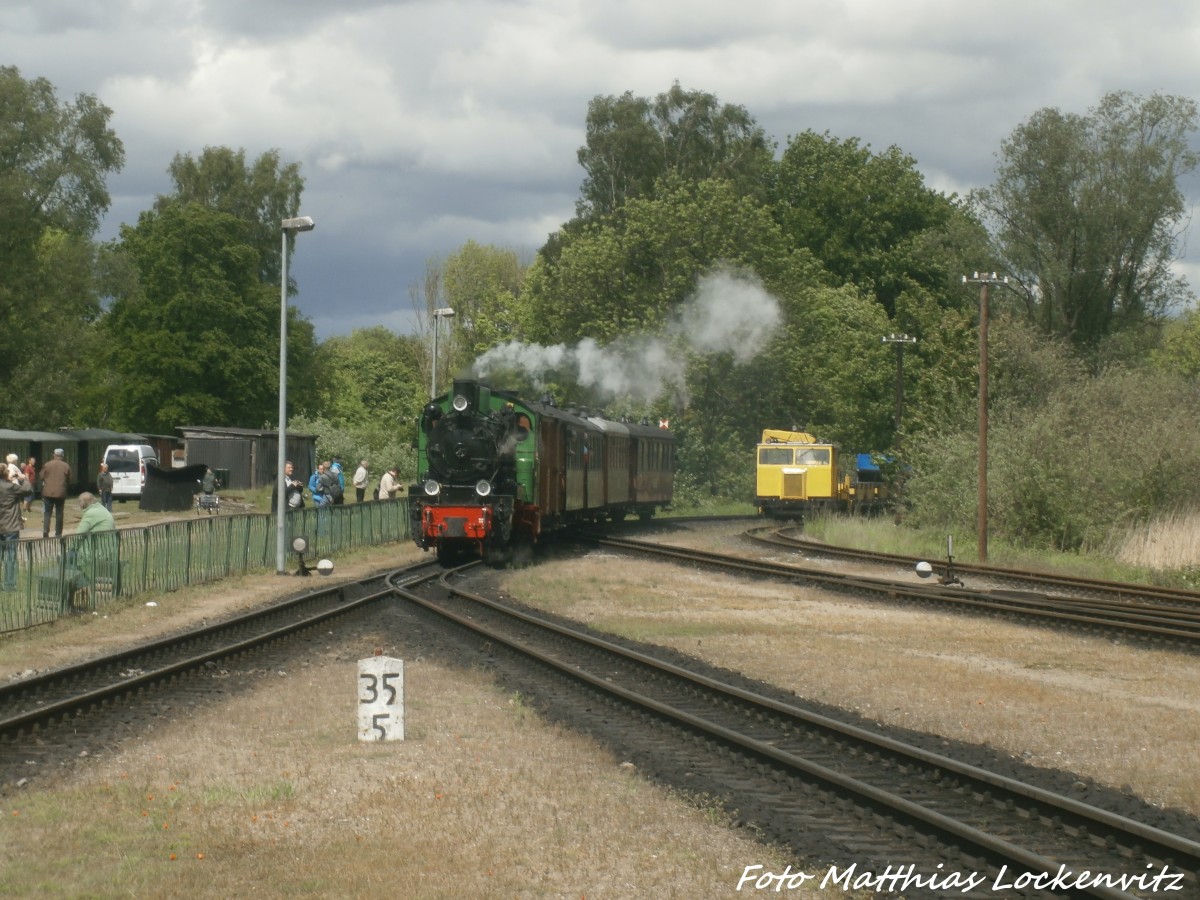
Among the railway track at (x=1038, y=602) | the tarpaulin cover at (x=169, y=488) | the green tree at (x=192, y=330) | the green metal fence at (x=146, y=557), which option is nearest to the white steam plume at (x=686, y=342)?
the tarpaulin cover at (x=169, y=488)

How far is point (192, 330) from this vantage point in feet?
220

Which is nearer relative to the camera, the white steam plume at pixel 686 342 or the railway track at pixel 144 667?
the railway track at pixel 144 667

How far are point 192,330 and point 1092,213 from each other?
41170 mm

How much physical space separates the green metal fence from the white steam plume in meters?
20.8

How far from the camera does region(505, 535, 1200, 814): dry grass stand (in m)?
11.0

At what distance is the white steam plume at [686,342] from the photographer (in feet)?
167

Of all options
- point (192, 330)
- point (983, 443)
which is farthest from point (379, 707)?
point (192, 330)

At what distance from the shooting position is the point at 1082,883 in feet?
22.1

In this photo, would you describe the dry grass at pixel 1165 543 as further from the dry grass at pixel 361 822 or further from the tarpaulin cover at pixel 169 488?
the tarpaulin cover at pixel 169 488

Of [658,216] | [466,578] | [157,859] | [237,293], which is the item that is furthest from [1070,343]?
[157,859]

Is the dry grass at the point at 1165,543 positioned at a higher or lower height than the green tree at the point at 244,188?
lower

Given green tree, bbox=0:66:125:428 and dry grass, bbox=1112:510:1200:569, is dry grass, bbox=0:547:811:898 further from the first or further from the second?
green tree, bbox=0:66:125:428

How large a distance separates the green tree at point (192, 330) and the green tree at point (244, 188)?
225 cm

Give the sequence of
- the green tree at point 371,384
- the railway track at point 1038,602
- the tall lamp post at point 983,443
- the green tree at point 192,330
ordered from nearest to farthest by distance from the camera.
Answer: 1. the railway track at point 1038,602
2. the tall lamp post at point 983,443
3. the green tree at point 192,330
4. the green tree at point 371,384
